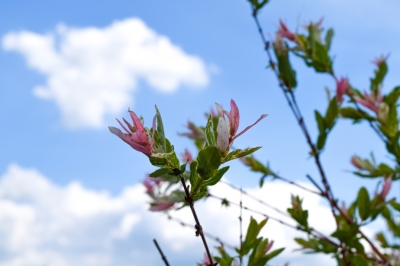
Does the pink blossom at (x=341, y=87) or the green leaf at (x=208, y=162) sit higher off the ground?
the pink blossom at (x=341, y=87)

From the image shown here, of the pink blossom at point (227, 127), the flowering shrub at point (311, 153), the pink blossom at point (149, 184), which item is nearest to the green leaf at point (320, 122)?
the flowering shrub at point (311, 153)

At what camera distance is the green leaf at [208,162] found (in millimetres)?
692

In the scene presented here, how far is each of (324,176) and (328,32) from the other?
79 centimetres

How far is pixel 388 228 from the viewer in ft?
7.39

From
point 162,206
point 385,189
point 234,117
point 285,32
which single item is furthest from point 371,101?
point 234,117

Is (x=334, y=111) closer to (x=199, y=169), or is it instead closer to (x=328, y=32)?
(x=328, y=32)

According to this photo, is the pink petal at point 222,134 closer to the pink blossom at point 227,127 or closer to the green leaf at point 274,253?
the pink blossom at point 227,127

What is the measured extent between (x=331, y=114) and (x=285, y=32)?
59 centimetres

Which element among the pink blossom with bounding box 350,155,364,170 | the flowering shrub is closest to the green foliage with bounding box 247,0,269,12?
the flowering shrub

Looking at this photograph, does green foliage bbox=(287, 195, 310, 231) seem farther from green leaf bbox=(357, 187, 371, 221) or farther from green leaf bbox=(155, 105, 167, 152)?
green leaf bbox=(155, 105, 167, 152)

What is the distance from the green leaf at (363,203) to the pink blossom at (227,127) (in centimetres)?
89

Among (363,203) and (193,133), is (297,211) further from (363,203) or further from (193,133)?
(193,133)

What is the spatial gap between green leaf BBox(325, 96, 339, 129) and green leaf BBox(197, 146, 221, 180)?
1.27 meters

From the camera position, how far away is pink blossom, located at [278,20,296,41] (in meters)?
2.31
